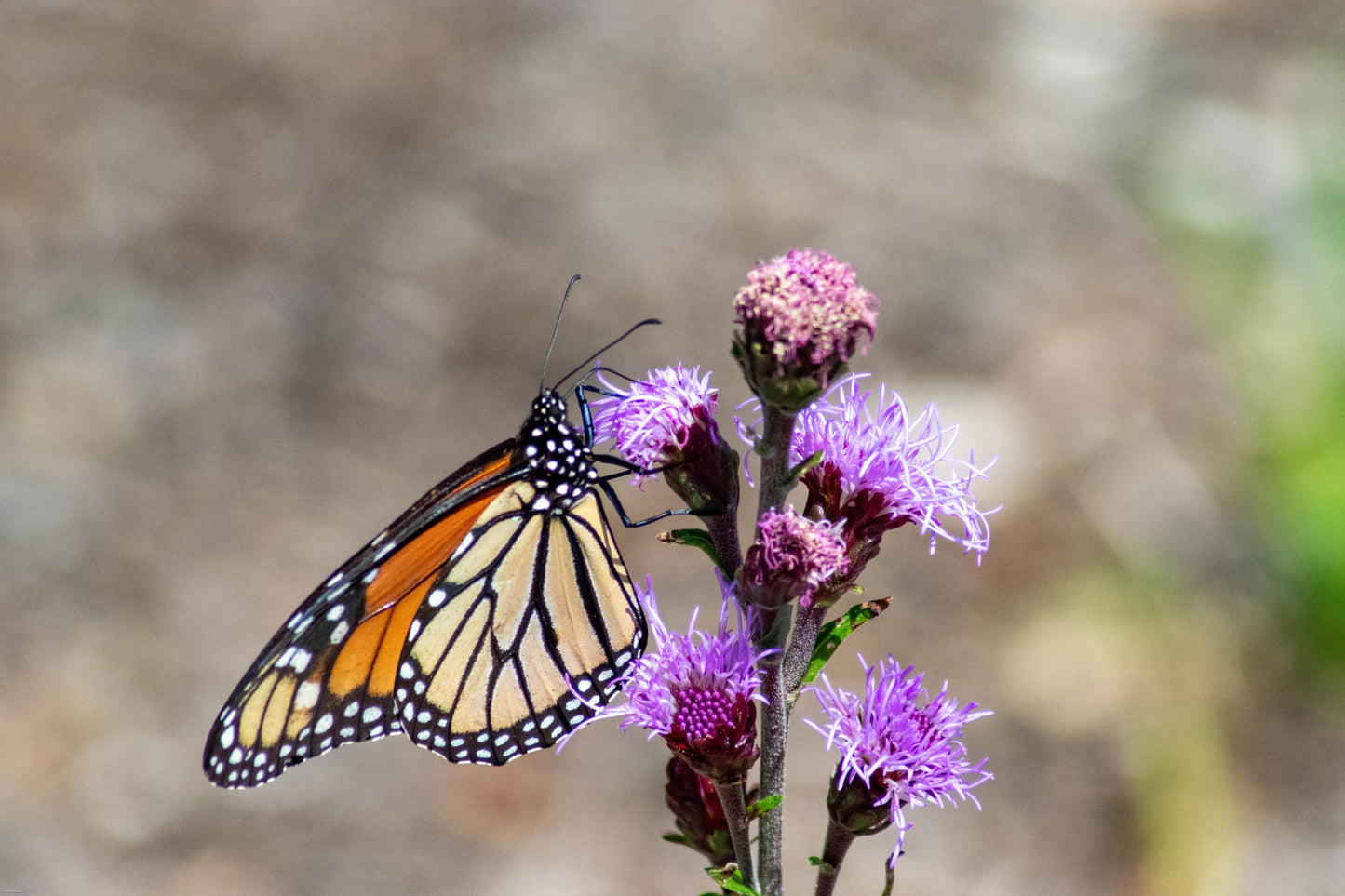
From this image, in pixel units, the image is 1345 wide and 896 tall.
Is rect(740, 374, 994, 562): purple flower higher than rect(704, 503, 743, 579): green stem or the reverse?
higher

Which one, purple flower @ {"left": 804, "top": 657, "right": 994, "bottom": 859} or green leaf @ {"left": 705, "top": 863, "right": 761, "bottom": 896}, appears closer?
green leaf @ {"left": 705, "top": 863, "right": 761, "bottom": 896}

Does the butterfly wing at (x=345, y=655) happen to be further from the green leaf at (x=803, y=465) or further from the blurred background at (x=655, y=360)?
the blurred background at (x=655, y=360)

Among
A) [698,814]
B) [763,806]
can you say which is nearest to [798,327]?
[763,806]

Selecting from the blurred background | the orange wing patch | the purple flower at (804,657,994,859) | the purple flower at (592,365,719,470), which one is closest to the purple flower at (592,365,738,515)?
the purple flower at (592,365,719,470)

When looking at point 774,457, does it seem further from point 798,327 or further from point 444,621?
point 444,621

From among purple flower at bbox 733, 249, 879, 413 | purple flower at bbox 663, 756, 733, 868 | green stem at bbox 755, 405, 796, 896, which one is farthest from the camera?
purple flower at bbox 663, 756, 733, 868

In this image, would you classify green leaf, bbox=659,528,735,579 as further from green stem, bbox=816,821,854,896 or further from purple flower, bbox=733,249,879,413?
green stem, bbox=816,821,854,896

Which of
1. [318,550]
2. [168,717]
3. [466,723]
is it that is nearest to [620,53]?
[318,550]

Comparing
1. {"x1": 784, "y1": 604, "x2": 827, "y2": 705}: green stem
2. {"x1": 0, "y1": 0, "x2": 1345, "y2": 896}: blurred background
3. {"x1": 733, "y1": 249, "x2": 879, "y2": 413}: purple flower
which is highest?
{"x1": 0, "y1": 0, "x2": 1345, "y2": 896}: blurred background
